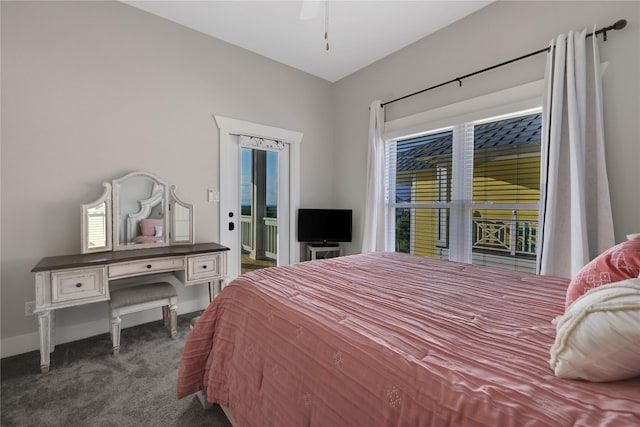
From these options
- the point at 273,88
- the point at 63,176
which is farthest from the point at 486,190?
the point at 63,176

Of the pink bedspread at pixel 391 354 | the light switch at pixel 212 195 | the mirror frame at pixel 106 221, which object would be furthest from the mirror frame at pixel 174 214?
the pink bedspread at pixel 391 354

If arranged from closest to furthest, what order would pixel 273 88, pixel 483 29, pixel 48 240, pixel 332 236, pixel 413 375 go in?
pixel 413 375 → pixel 48 240 → pixel 483 29 → pixel 273 88 → pixel 332 236

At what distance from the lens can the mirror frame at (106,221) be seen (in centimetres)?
220

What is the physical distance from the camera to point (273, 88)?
11.4ft

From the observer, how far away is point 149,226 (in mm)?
2537

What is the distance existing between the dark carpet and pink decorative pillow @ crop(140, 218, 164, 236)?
0.91 metres

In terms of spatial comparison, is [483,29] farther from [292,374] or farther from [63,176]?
[63,176]

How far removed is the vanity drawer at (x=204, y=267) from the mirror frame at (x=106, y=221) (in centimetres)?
67

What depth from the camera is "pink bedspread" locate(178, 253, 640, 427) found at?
1.94 ft

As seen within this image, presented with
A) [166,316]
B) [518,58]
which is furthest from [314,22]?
[166,316]

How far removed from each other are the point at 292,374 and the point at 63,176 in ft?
8.36

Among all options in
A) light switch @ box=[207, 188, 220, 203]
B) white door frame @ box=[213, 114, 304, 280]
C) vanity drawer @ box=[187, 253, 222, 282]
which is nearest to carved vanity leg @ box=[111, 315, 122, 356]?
vanity drawer @ box=[187, 253, 222, 282]

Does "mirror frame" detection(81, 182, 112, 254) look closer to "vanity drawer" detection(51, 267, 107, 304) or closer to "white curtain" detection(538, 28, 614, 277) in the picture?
"vanity drawer" detection(51, 267, 107, 304)

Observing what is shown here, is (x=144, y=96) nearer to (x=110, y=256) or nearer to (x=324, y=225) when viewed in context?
(x=110, y=256)
